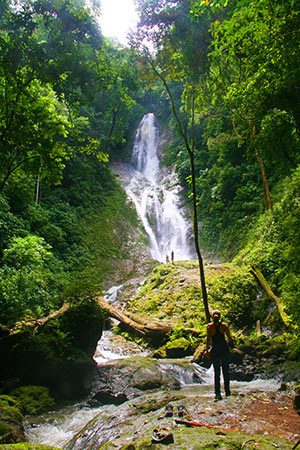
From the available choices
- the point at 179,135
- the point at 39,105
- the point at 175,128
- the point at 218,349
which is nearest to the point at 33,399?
the point at 218,349

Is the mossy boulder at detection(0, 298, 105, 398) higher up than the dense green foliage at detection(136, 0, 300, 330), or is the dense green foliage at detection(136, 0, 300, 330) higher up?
the dense green foliage at detection(136, 0, 300, 330)

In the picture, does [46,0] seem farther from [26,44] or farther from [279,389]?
[279,389]

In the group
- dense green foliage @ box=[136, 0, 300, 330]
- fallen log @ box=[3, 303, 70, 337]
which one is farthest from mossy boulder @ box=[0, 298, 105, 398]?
dense green foliage @ box=[136, 0, 300, 330]

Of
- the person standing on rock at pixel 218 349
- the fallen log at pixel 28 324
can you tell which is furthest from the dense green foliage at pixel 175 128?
the person standing on rock at pixel 218 349

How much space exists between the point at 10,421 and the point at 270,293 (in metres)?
8.78

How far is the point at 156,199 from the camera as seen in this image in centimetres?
3073

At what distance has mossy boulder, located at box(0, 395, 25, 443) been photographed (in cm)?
472

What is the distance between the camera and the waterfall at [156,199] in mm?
26047

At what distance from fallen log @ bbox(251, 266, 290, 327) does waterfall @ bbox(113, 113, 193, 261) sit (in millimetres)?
7575

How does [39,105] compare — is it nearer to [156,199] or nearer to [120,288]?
[120,288]

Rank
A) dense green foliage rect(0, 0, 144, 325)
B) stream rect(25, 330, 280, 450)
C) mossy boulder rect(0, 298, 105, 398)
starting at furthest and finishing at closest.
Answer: mossy boulder rect(0, 298, 105, 398), dense green foliage rect(0, 0, 144, 325), stream rect(25, 330, 280, 450)

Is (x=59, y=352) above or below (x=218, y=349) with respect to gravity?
below

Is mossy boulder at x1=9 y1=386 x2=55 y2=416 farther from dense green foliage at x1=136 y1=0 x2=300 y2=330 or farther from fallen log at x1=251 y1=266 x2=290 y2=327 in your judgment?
fallen log at x1=251 y1=266 x2=290 y2=327

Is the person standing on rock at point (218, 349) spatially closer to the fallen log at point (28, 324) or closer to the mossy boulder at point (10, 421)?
the mossy boulder at point (10, 421)
